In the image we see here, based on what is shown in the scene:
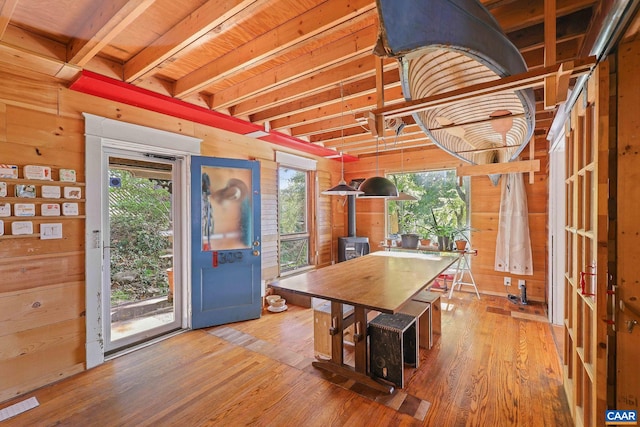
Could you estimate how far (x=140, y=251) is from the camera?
326cm

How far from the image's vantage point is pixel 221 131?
12.0 feet

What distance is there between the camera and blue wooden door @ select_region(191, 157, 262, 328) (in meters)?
3.32

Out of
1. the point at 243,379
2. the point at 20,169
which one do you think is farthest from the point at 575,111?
the point at 20,169

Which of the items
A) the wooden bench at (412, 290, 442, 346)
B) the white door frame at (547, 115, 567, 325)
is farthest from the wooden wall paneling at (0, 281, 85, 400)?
the white door frame at (547, 115, 567, 325)

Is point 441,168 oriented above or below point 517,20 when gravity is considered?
below

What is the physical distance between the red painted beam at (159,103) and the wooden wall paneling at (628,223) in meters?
3.27

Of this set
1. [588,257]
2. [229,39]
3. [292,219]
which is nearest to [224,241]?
[292,219]

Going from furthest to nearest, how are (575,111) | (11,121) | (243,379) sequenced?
(243,379), (11,121), (575,111)

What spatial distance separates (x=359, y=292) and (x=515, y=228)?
343 cm

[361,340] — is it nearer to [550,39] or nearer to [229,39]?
[550,39]

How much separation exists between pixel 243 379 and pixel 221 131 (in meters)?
2.81

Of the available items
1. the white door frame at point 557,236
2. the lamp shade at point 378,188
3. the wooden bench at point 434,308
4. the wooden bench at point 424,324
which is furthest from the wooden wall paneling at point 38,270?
the white door frame at point 557,236

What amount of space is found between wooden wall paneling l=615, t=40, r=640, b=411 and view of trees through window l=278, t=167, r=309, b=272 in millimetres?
3797

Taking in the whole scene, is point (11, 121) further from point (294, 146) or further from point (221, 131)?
point (294, 146)
